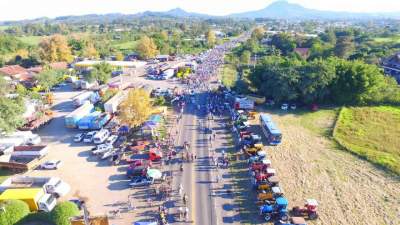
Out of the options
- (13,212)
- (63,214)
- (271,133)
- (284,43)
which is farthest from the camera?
(284,43)

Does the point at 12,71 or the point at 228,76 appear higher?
the point at 12,71

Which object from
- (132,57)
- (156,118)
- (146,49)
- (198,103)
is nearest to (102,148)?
(156,118)

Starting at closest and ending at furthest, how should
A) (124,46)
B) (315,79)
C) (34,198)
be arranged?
(34,198)
(315,79)
(124,46)

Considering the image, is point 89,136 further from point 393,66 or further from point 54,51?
point 393,66

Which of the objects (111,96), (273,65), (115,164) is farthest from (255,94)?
(115,164)

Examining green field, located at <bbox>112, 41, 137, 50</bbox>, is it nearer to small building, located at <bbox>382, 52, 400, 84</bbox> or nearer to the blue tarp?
small building, located at <bbox>382, 52, 400, 84</bbox>

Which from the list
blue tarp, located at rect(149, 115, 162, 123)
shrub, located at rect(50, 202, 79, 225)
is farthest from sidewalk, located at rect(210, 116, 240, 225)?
shrub, located at rect(50, 202, 79, 225)

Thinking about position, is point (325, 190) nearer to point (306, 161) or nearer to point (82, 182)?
point (306, 161)
